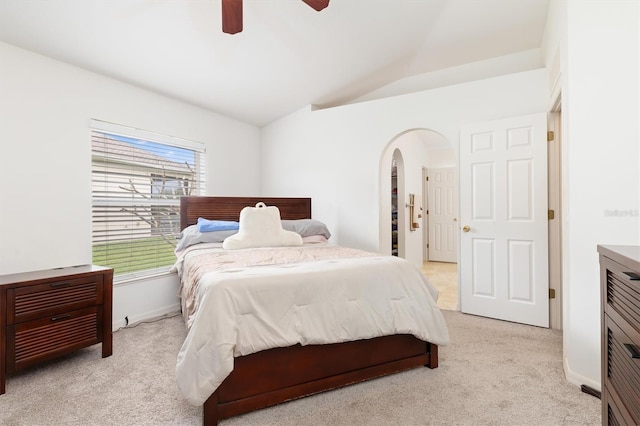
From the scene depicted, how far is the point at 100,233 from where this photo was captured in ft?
9.82

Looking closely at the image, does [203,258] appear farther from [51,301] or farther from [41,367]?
[41,367]

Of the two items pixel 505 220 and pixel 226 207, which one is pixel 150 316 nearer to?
pixel 226 207

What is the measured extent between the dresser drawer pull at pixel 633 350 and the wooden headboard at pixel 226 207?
334 centimetres

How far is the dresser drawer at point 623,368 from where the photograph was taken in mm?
897

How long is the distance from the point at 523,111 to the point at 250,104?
9.84ft

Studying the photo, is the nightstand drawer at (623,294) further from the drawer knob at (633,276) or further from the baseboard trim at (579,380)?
the baseboard trim at (579,380)

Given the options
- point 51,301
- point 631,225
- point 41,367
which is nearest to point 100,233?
point 51,301

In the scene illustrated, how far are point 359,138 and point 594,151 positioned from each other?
2484 mm

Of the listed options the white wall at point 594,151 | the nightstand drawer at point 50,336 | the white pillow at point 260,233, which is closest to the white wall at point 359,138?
the white pillow at point 260,233

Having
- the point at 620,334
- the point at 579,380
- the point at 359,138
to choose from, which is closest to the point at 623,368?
the point at 620,334

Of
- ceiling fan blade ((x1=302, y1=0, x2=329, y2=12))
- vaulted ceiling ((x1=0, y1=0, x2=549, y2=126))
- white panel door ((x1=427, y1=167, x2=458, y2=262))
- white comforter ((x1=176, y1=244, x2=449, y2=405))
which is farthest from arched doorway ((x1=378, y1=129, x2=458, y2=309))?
ceiling fan blade ((x1=302, y1=0, x2=329, y2=12))

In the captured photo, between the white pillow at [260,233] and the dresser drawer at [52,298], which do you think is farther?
the white pillow at [260,233]

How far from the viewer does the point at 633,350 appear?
2.99ft

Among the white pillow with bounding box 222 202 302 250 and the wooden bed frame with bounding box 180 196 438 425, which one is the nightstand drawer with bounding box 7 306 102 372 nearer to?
the white pillow with bounding box 222 202 302 250
